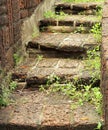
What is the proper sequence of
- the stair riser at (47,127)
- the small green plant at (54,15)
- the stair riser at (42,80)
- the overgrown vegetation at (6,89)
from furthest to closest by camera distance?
1. the small green plant at (54,15)
2. the stair riser at (42,80)
3. the overgrown vegetation at (6,89)
4. the stair riser at (47,127)

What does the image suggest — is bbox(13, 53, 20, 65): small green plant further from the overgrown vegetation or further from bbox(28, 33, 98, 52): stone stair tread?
bbox(28, 33, 98, 52): stone stair tread

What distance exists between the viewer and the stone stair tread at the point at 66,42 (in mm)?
5359

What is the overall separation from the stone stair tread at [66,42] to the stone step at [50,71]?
7.9 inches

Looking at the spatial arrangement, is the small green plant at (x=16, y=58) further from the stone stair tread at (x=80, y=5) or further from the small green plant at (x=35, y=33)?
the stone stair tread at (x=80, y=5)

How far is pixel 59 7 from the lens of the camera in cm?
711

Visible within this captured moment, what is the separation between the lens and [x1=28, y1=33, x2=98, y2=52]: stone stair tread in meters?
5.36

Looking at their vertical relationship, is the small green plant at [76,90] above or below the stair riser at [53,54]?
below

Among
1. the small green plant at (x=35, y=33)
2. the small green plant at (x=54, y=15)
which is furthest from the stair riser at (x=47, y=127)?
the small green plant at (x=54, y=15)

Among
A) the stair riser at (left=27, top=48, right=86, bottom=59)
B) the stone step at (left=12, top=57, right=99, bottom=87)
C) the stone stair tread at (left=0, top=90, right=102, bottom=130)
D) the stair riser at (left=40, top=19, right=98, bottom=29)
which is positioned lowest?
the stone stair tread at (left=0, top=90, right=102, bottom=130)

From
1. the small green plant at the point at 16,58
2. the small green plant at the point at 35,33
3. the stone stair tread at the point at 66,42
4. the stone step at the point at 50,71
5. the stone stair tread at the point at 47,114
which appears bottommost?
the stone stair tread at the point at 47,114

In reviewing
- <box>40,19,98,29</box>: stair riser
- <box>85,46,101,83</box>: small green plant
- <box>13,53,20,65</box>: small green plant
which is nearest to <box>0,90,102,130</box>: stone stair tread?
<box>85,46,101,83</box>: small green plant

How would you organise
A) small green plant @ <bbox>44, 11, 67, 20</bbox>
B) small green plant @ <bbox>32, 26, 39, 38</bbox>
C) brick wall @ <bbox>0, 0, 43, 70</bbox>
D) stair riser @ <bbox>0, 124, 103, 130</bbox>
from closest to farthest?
1. stair riser @ <bbox>0, 124, 103, 130</bbox>
2. brick wall @ <bbox>0, 0, 43, 70</bbox>
3. small green plant @ <bbox>32, 26, 39, 38</bbox>
4. small green plant @ <bbox>44, 11, 67, 20</bbox>

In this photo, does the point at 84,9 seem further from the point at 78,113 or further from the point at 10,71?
the point at 78,113

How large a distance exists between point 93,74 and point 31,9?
173 centimetres
